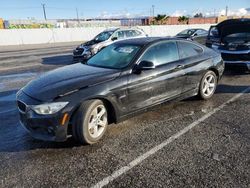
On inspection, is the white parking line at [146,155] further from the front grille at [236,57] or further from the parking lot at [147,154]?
the front grille at [236,57]

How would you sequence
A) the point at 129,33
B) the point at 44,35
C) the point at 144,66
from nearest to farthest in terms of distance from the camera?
the point at 144,66 → the point at 129,33 → the point at 44,35

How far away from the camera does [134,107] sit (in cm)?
471

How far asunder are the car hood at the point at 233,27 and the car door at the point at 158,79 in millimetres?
5036

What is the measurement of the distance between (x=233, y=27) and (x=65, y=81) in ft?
24.8

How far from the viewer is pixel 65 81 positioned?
4.35 meters

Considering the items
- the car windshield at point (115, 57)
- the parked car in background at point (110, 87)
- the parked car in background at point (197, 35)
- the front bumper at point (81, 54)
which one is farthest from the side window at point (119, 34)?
the car windshield at point (115, 57)

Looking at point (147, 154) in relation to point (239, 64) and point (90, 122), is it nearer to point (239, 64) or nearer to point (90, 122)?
point (90, 122)

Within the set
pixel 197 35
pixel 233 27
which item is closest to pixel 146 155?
pixel 233 27

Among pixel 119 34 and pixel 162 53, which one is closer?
pixel 162 53

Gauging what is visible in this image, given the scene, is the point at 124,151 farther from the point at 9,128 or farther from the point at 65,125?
the point at 9,128

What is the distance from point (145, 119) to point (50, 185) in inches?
96.7

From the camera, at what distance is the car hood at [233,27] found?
371 inches

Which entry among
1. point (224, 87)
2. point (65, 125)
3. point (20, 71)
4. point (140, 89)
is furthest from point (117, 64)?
point (20, 71)

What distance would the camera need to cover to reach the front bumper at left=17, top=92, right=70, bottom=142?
3854mm
